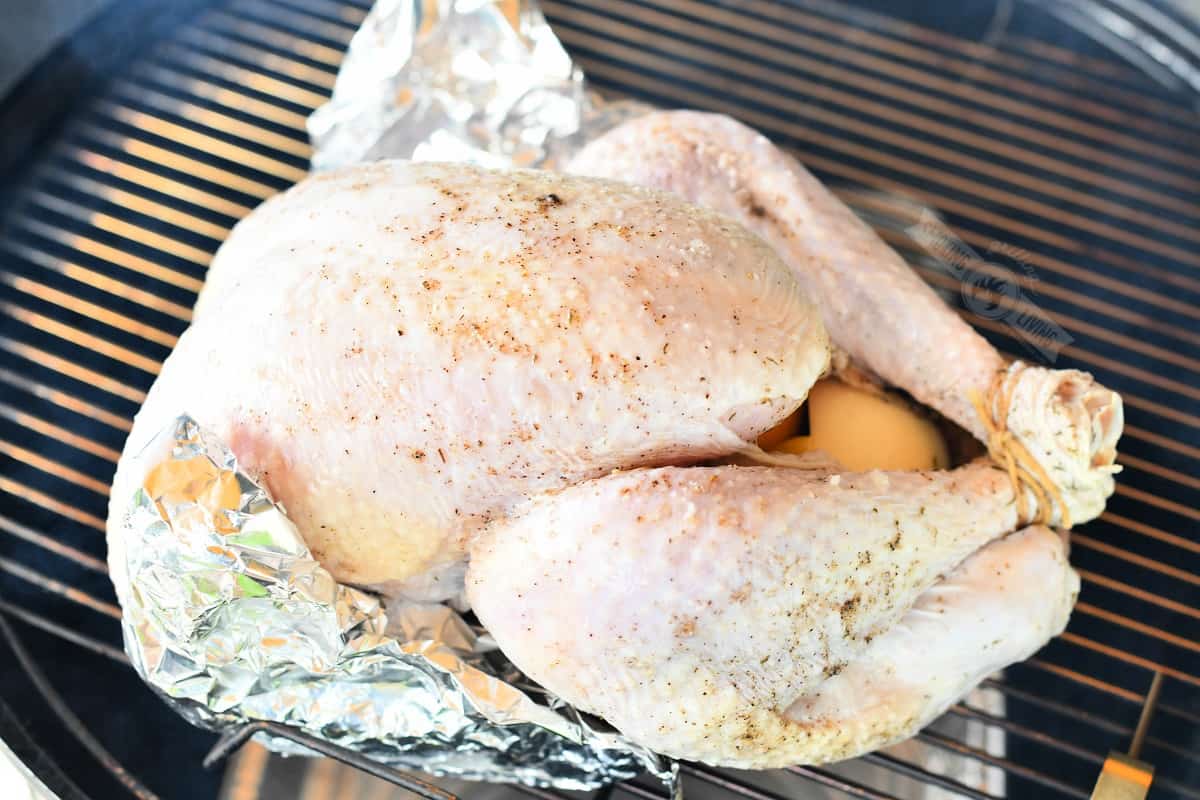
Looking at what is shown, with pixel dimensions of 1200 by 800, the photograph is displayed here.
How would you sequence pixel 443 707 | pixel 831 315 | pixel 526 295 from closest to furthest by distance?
1. pixel 526 295
2. pixel 443 707
3. pixel 831 315

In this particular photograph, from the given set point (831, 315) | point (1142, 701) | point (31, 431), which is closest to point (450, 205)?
point (831, 315)

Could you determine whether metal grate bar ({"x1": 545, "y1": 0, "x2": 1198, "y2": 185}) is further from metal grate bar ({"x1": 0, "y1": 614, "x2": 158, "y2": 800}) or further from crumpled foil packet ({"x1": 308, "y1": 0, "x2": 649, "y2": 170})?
metal grate bar ({"x1": 0, "y1": 614, "x2": 158, "y2": 800})

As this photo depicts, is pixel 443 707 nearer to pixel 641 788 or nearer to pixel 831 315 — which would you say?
pixel 641 788

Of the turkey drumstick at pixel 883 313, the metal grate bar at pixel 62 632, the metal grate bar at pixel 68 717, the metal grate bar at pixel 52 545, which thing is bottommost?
the metal grate bar at pixel 68 717

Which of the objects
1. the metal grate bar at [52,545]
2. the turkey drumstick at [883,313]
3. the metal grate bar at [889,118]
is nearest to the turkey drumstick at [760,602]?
the turkey drumstick at [883,313]

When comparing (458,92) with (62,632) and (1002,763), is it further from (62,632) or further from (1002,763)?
(1002,763)

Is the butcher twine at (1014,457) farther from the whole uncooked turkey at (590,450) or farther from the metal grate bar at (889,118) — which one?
the metal grate bar at (889,118)
